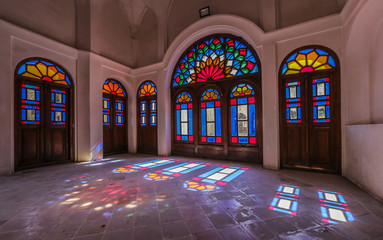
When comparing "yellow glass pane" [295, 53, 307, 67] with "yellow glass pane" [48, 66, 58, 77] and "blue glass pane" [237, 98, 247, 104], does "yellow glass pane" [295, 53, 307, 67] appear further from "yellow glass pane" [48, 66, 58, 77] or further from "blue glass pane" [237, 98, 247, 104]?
"yellow glass pane" [48, 66, 58, 77]

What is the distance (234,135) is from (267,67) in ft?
6.60

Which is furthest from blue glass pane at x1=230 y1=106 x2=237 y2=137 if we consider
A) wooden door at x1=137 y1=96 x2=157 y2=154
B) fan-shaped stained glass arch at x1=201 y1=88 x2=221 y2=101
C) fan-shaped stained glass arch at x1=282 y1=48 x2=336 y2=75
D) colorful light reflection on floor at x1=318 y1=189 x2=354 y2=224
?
wooden door at x1=137 y1=96 x2=157 y2=154

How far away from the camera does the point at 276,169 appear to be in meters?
4.15

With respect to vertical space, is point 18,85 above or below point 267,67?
below

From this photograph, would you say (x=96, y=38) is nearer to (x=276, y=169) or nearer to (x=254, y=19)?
(x=254, y=19)

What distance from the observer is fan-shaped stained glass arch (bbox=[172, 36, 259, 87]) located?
491cm

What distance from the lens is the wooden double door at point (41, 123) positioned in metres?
4.21

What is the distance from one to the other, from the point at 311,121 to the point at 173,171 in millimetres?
3387

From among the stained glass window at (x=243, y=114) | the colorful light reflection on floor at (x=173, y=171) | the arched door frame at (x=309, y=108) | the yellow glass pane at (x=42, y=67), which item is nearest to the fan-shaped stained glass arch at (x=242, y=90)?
the stained glass window at (x=243, y=114)

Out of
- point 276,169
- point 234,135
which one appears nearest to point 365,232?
point 276,169

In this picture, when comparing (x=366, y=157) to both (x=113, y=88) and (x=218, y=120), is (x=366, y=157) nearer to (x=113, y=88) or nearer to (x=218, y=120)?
(x=218, y=120)

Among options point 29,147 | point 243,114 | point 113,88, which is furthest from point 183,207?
point 113,88

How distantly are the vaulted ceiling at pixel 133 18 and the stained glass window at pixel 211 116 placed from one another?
87.6 inches

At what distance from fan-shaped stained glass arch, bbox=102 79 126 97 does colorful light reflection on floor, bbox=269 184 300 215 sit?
236 inches
